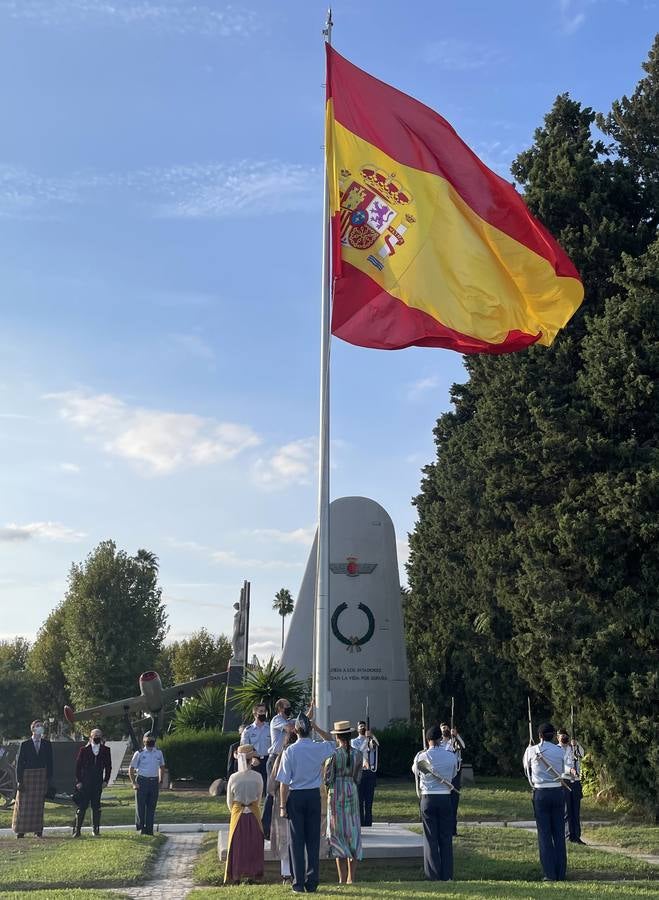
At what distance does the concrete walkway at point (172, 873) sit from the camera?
1068 cm

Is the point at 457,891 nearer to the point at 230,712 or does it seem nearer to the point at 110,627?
the point at 230,712

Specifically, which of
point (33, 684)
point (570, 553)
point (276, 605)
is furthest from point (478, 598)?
point (276, 605)

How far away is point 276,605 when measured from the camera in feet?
363

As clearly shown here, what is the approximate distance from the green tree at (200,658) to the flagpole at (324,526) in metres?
51.0

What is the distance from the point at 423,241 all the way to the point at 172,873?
30.9ft

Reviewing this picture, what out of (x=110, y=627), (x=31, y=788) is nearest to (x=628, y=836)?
(x=31, y=788)

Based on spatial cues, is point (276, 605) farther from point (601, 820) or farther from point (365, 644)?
point (601, 820)

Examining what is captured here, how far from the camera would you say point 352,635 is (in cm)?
3069

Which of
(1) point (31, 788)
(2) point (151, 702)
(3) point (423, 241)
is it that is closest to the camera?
(3) point (423, 241)

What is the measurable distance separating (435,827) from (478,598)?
21656 mm

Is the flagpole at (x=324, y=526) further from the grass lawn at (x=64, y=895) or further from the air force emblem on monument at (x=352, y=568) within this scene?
the air force emblem on monument at (x=352, y=568)

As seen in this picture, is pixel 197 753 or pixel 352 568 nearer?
pixel 197 753

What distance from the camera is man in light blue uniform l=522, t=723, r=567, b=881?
37.3 feet

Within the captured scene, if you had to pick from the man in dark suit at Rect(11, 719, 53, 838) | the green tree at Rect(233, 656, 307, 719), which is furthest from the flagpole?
the green tree at Rect(233, 656, 307, 719)
